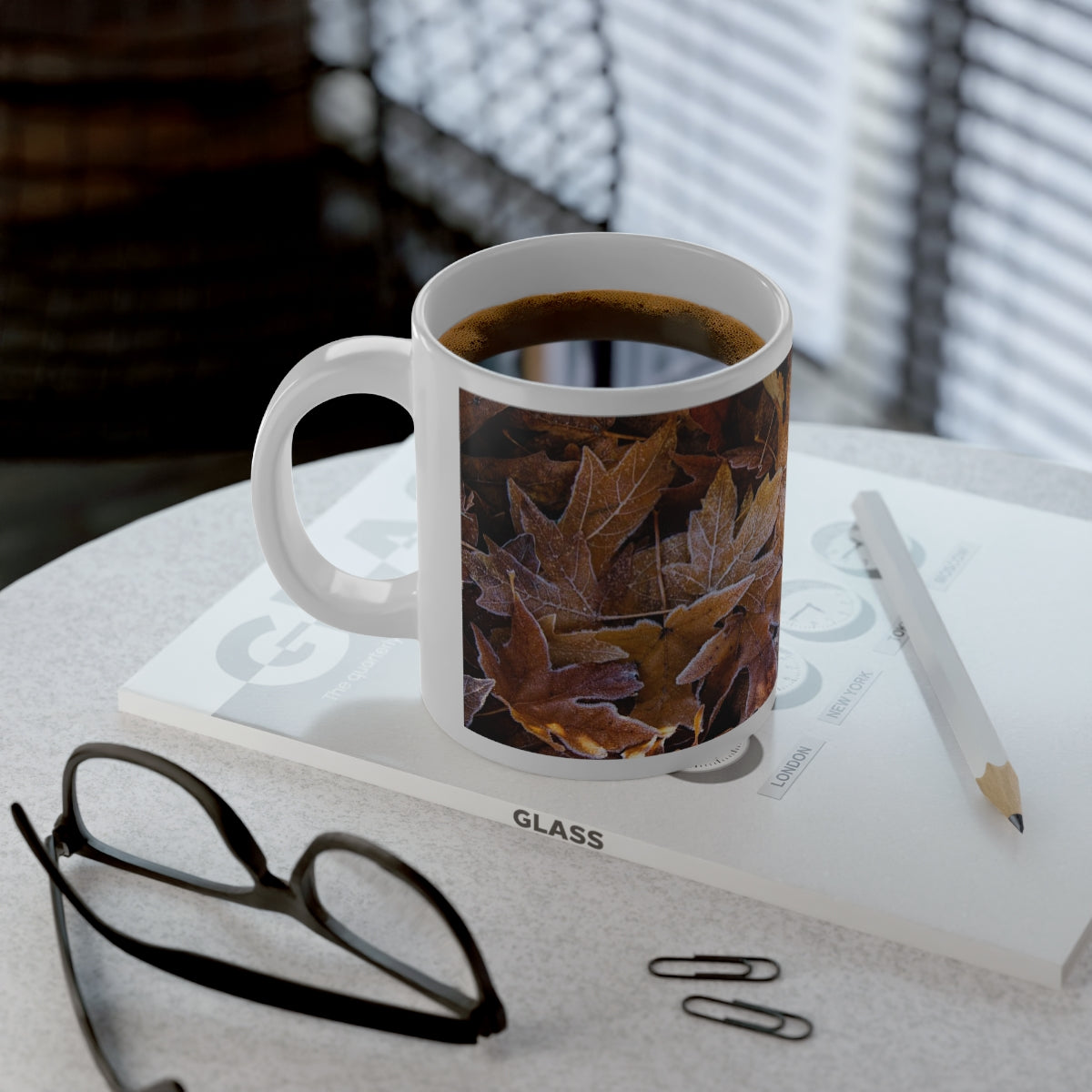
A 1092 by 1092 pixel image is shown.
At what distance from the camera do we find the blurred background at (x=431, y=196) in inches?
60.4

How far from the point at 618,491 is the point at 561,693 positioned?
0.08 metres

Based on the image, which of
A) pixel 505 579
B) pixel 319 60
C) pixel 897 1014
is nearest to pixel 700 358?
pixel 505 579

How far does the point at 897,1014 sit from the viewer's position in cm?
45

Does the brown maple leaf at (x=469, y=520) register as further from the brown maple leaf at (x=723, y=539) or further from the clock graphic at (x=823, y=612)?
the clock graphic at (x=823, y=612)

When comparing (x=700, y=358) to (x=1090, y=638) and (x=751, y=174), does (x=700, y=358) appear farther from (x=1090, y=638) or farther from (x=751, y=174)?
(x=751, y=174)

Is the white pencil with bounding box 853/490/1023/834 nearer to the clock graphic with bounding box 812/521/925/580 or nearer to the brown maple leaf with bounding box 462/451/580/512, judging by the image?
the clock graphic with bounding box 812/521/925/580

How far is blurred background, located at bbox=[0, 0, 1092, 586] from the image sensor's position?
153 centimetres

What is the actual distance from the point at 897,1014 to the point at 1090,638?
21 centimetres

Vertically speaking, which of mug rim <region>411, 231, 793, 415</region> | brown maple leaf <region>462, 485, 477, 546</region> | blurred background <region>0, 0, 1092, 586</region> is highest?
mug rim <region>411, 231, 793, 415</region>

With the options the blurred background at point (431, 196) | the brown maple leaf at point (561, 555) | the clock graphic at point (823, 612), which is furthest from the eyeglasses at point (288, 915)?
the blurred background at point (431, 196)

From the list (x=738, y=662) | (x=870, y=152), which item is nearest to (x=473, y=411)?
(x=738, y=662)

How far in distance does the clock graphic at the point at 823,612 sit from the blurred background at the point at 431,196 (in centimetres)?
97

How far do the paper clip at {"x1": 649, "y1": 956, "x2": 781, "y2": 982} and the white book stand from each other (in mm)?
25

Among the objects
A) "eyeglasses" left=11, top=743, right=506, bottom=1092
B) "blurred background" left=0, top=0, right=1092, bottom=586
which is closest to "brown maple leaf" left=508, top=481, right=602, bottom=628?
"eyeglasses" left=11, top=743, right=506, bottom=1092
